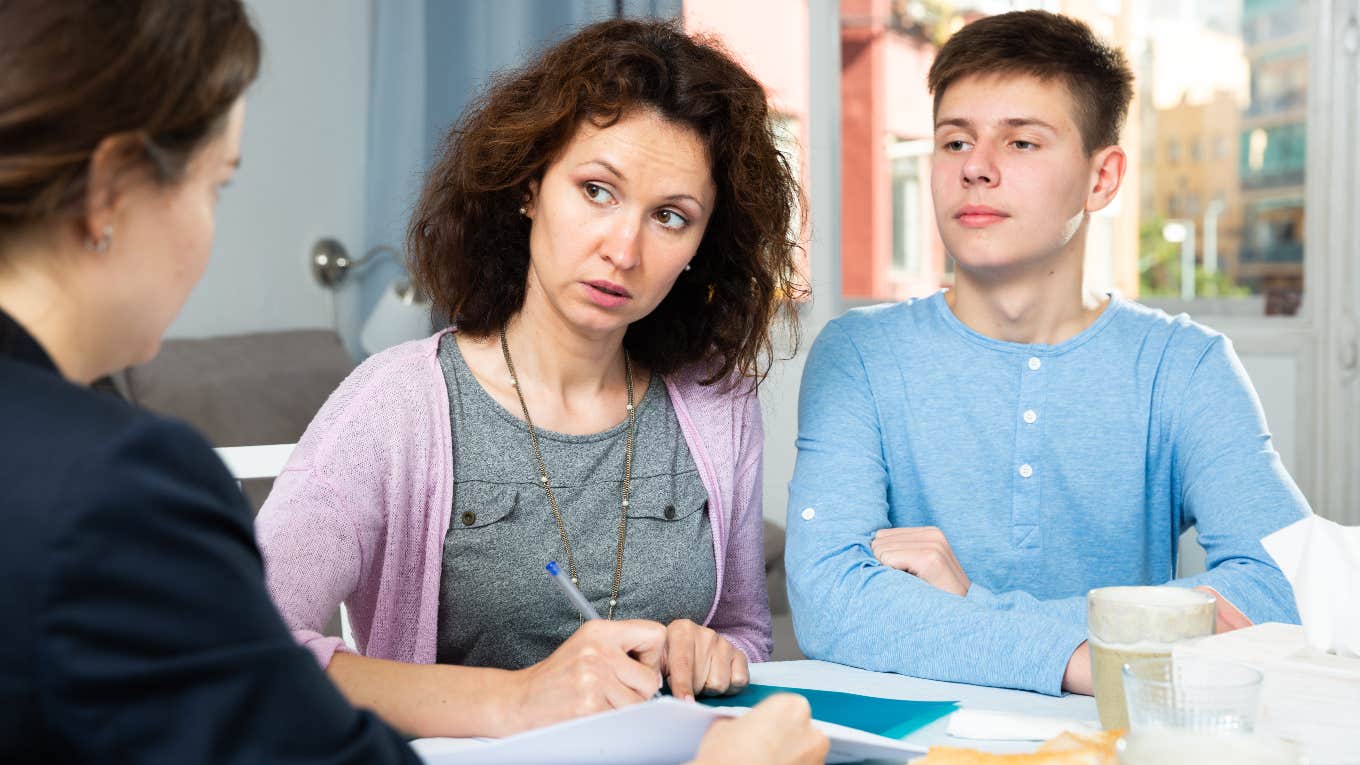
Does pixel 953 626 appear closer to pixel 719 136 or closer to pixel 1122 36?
pixel 719 136

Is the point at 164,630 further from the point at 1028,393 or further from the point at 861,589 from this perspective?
the point at 1028,393

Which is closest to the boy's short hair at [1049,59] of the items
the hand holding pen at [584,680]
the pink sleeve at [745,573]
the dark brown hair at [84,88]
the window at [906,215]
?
the pink sleeve at [745,573]

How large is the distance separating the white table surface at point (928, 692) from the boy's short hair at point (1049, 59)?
0.78 meters

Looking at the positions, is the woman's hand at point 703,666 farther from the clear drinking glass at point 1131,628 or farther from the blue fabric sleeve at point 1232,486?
the blue fabric sleeve at point 1232,486

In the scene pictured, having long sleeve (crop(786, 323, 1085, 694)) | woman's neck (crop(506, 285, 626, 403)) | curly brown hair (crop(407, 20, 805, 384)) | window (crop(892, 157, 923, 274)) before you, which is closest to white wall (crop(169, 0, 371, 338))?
window (crop(892, 157, 923, 274))

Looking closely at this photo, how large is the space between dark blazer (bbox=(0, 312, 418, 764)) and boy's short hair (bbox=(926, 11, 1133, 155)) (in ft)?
4.09

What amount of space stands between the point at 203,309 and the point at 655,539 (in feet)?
7.94

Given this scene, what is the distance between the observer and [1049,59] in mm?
1629

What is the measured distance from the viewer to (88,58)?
0.64 meters

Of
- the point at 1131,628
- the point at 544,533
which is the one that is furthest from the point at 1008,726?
the point at 544,533

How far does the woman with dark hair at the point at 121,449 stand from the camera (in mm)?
571

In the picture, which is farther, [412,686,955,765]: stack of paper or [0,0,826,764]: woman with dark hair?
[412,686,955,765]: stack of paper

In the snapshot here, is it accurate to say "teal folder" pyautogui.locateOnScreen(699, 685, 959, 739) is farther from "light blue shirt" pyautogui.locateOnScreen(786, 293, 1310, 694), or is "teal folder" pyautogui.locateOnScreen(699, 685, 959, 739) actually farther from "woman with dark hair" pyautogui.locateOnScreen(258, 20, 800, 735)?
"light blue shirt" pyautogui.locateOnScreen(786, 293, 1310, 694)

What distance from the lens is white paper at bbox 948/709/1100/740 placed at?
3.18ft
